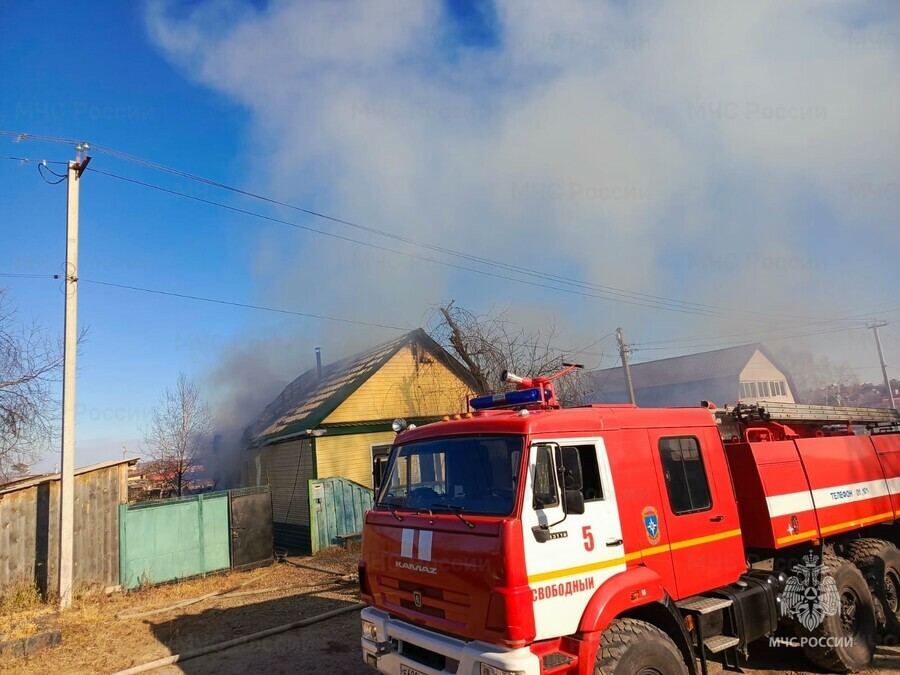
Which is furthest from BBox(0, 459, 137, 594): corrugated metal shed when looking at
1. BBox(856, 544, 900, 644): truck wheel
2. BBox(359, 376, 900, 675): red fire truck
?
BBox(856, 544, 900, 644): truck wheel

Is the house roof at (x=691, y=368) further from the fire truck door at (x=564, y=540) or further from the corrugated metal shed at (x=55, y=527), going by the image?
the fire truck door at (x=564, y=540)

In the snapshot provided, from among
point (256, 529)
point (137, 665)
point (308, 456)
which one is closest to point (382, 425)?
point (308, 456)

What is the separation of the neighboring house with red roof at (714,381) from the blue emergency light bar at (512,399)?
33.8 meters

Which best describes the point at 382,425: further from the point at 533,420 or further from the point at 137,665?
the point at 533,420

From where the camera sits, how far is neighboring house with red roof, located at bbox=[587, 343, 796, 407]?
38938 mm

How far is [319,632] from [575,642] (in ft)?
16.6

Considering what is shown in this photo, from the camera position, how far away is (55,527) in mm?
9602

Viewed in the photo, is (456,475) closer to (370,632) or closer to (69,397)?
(370,632)

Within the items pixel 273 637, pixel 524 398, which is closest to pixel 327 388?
pixel 273 637

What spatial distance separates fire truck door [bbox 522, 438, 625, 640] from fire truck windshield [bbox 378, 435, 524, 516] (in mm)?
180

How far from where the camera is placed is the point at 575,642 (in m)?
3.58

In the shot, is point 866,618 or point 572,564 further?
point 866,618

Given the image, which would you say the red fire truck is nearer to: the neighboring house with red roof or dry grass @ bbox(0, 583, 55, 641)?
dry grass @ bbox(0, 583, 55, 641)

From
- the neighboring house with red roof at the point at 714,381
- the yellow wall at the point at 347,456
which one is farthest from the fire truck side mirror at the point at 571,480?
the neighboring house with red roof at the point at 714,381
